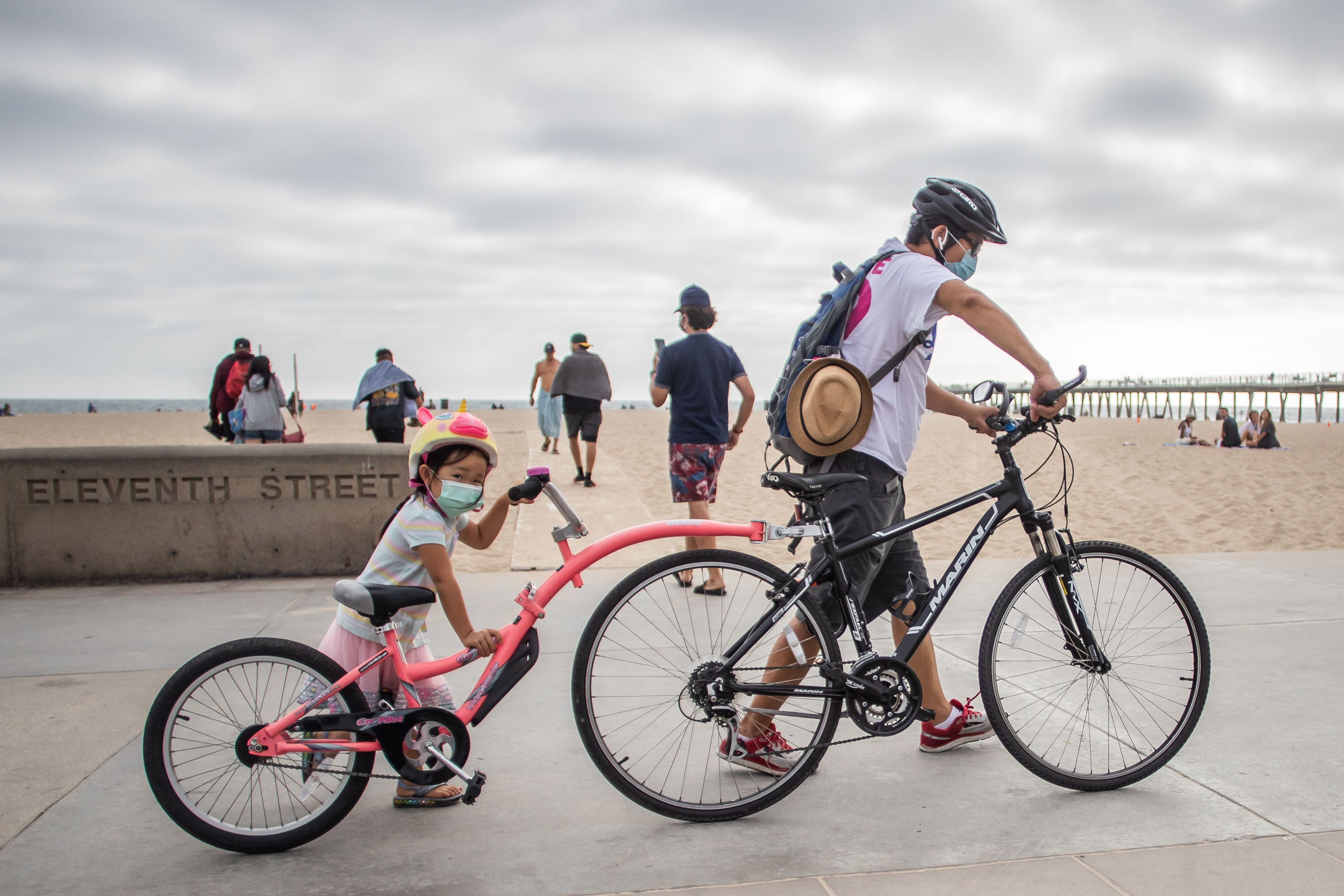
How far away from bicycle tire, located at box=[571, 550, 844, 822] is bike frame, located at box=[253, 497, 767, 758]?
0.29ft

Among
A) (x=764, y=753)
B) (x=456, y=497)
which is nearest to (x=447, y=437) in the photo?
(x=456, y=497)

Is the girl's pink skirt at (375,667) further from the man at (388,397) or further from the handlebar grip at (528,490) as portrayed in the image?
the man at (388,397)

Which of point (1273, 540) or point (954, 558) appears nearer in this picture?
point (954, 558)

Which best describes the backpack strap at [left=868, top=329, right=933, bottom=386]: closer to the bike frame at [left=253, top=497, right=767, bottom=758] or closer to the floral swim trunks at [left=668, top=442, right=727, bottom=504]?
the bike frame at [left=253, top=497, right=767, bottom=758]

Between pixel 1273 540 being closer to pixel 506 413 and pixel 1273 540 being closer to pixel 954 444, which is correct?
pixel 954 444

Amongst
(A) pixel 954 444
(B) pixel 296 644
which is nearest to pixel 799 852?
(B) pixel 296 644

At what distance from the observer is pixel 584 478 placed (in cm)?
1362

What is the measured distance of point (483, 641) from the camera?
290 cm

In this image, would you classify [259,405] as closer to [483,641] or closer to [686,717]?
[483,641]

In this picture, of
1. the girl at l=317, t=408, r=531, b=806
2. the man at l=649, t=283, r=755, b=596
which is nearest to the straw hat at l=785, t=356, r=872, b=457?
the girl at l=317, t=408, r=531, b=806

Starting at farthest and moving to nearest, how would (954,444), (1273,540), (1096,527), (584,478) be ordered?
(954,444), (584,478), (1096,527), (1273,540)

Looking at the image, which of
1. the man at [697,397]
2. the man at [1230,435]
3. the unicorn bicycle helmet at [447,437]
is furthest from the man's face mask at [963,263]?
the man at [1230,435]

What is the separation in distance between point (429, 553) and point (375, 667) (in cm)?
44

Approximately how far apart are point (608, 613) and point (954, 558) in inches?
46.5
